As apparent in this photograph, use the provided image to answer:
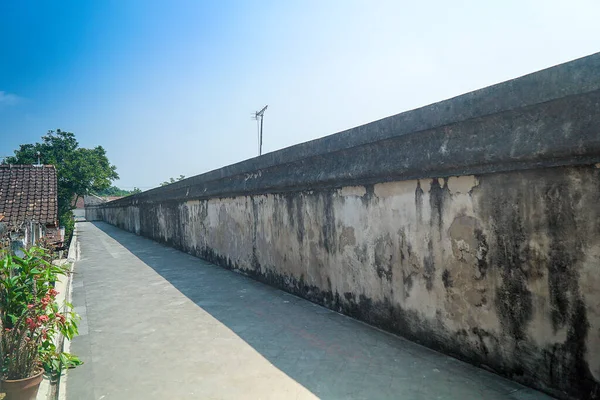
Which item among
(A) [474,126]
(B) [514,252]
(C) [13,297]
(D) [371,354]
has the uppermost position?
(A) [474,126]

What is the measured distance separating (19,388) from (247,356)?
1.73 metres

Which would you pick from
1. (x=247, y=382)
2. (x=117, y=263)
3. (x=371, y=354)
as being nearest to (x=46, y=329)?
(x=247, y=382)

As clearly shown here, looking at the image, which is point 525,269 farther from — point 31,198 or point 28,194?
point 28,194

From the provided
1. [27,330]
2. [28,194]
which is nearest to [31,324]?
[27,330]

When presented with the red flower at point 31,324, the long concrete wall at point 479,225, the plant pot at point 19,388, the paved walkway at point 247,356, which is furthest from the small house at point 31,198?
the long concrete wall at point 479,225

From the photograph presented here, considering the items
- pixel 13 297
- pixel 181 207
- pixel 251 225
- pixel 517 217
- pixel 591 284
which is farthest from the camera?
pixel 181 207

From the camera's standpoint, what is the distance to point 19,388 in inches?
101

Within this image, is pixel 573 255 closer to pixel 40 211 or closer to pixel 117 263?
pixel 117 263

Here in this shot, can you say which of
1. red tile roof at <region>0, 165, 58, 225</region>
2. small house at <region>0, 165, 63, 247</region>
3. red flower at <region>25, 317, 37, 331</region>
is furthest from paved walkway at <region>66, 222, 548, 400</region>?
red tile roof at <region>0, 165, 58, 225</region>

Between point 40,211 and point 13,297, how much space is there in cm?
735

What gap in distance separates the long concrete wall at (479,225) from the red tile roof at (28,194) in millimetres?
7690

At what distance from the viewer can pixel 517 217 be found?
8.16 feet

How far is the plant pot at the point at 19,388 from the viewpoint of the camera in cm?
254

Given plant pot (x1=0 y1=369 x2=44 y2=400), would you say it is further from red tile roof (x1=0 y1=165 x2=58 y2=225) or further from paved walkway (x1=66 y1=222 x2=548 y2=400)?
red tile roof (x1=0 y1=165 x2=58 y2=225)
